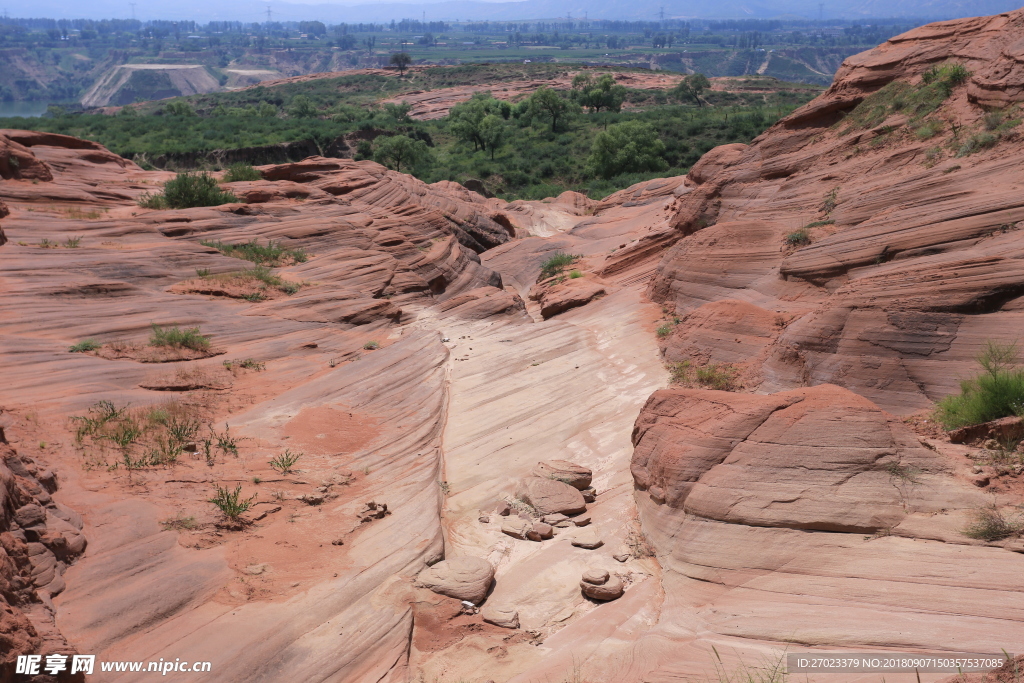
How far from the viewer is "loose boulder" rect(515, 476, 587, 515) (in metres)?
9.52

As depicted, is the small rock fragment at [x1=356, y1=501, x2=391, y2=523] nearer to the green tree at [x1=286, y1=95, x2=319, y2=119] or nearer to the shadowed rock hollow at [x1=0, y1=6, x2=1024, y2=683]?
the shadowed rock hollow at [x1=0, y1=6, x2=1024, y2=683]

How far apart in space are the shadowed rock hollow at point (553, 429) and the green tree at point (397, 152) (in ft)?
106

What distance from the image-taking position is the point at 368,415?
12.6 metres

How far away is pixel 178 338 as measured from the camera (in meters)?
14.0

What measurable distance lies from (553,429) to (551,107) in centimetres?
6030

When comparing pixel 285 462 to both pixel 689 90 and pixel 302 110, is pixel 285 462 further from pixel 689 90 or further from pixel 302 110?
pixel 689 90

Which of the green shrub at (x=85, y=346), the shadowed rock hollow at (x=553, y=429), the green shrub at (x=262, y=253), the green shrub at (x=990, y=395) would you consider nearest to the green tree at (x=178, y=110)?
the shadowed rock hollow at (x=553, y=429)

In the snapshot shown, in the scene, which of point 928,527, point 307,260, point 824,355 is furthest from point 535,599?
point 307,260

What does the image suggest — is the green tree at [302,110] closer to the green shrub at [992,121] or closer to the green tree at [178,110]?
the green tree at [178,110]

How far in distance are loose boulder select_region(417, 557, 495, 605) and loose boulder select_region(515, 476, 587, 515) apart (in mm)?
1504

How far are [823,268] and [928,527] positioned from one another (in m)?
7.60

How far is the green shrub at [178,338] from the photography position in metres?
13.8

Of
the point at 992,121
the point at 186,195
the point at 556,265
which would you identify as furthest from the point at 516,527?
the point at 186,195

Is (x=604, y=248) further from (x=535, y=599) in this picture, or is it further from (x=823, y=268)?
(x=535, y=599)
